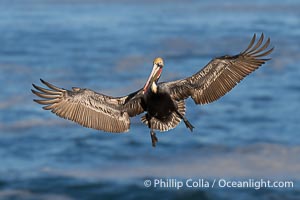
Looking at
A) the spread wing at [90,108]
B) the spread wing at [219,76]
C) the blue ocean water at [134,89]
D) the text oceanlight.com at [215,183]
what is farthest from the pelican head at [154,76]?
the blue ocean water at [134,89]

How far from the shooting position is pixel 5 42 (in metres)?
72.2

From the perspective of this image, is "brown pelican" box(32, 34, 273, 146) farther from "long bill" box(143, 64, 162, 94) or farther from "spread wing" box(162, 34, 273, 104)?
"long bill" box(143, 64, 162, 94)

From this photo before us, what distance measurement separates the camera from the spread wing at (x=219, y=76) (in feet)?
48.0

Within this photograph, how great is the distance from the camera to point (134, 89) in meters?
56.8

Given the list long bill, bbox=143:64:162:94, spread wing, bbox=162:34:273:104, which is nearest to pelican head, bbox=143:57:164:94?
long bill, bbox=143:64:162:94

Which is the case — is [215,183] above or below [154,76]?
above

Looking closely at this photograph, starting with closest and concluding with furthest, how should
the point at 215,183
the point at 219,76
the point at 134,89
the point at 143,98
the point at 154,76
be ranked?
the point at 154,76 → the point at 143,98 → the point at 219,76 → the point at 215,183 → the point at 134,89

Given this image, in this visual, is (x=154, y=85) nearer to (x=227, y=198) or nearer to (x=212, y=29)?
(x=227, y=198)

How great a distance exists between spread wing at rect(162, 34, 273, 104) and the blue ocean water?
27.6 meters

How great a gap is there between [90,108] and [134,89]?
138ft

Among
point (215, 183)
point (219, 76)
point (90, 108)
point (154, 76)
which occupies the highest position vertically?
point (215, 183)

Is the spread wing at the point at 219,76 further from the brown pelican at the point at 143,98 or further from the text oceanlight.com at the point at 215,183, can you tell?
the text oceanlight.com at the point at 215,183

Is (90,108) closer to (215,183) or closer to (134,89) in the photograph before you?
(215,183)

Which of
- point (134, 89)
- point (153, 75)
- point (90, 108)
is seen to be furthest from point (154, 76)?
point (134, 89)
